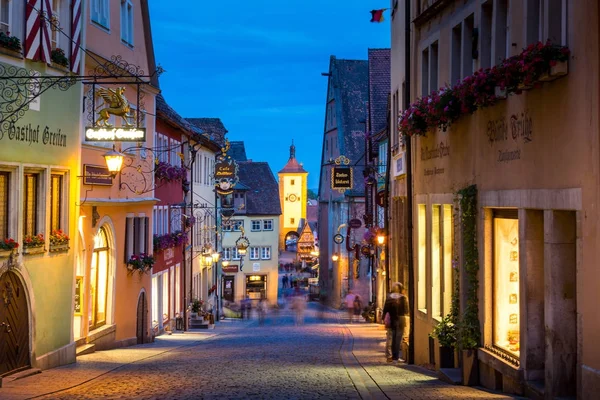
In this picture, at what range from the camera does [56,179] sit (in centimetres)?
1625

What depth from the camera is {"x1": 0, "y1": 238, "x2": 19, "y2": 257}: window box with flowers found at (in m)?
13.3

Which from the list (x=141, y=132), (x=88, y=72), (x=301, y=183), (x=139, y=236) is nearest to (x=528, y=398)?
(x=141, y=132)

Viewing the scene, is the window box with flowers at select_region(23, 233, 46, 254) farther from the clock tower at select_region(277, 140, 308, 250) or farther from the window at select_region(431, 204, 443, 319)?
the clock tower at select_region(277, 140, 308, 250)

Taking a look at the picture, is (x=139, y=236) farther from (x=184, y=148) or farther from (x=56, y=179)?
(x=184, y=148)

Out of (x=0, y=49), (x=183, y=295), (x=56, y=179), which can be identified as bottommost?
(x=183, y=295)

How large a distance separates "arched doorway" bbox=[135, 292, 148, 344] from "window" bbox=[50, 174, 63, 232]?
8.64 m

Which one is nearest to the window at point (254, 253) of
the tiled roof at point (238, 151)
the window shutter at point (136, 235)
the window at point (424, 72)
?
the tiled roof at point (238, 151)

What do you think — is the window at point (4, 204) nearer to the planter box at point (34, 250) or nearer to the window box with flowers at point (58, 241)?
the planter box at point (34, 250)

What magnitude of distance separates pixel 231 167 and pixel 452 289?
84.4 feet

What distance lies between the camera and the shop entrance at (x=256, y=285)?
235 ft

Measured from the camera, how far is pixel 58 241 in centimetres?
1589

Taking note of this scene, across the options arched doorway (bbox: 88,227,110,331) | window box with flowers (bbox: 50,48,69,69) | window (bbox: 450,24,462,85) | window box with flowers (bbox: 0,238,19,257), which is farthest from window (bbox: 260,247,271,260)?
window box with flowers (bbox: 0,238,19,257)

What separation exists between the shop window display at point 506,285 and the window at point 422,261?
477 cm

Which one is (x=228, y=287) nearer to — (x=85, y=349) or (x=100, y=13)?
(x=85, y=349)
